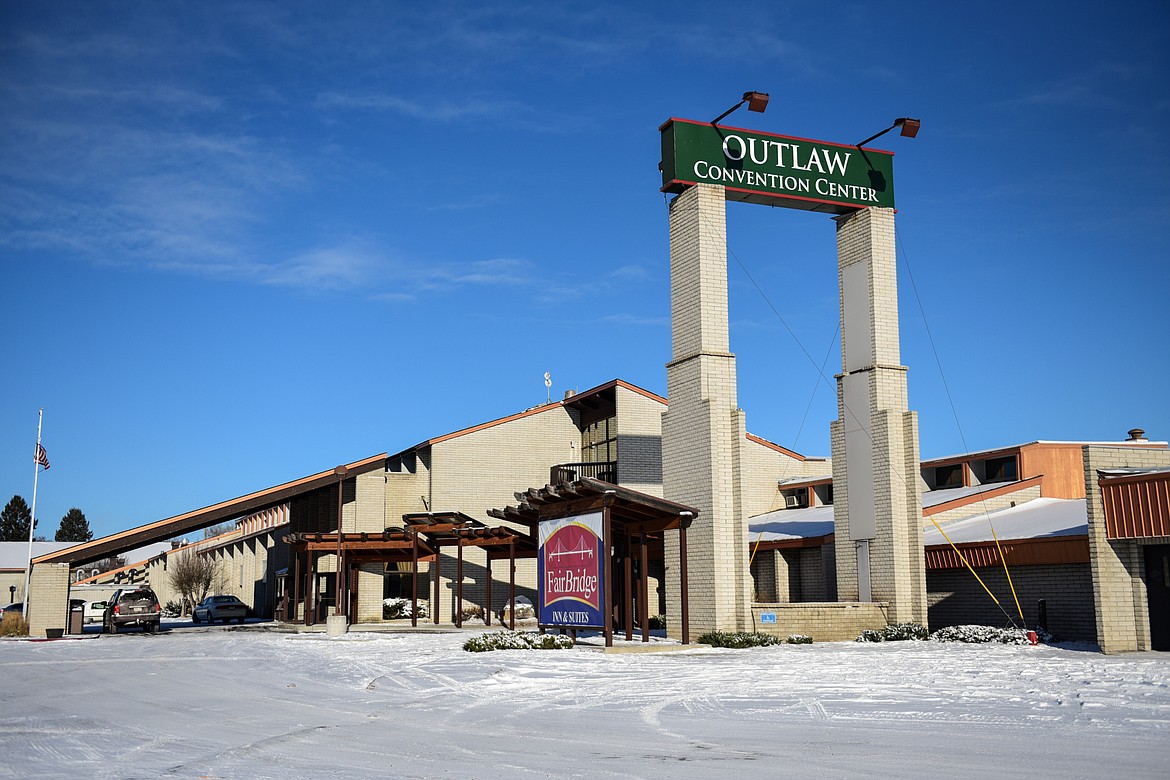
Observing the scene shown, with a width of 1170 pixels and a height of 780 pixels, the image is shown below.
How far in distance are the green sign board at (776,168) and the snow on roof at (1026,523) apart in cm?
974

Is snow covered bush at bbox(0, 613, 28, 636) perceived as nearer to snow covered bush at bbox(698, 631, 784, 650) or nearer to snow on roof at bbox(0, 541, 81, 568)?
snow covered bush at bbox(698, 631, 784, 650)

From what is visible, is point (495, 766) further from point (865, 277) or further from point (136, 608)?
point (136, 608)

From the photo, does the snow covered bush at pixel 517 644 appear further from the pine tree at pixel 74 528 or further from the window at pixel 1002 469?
the pine tree at pixel 74 528

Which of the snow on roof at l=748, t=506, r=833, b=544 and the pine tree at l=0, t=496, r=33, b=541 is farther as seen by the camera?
the pine tree at l=0, t=496, r=33, b=541

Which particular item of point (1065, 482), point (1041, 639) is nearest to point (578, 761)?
point (1041, 639)

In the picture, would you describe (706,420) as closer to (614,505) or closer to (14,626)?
(614,505)

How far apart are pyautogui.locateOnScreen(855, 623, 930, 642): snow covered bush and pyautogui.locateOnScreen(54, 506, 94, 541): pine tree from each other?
124758mm

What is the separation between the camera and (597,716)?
44.1 ft

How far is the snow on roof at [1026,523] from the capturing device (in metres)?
27.7

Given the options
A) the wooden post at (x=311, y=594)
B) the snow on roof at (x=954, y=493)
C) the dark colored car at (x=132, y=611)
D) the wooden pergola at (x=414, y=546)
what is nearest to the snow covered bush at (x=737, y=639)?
the snow on roof at (x=954, y=493)

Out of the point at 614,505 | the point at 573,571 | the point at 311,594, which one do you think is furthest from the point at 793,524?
the point at 311,594

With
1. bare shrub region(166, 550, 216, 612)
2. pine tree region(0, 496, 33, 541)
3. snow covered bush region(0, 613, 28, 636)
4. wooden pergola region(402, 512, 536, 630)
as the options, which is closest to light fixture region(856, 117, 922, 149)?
wooden pergola region(402, 512, 536, 630)

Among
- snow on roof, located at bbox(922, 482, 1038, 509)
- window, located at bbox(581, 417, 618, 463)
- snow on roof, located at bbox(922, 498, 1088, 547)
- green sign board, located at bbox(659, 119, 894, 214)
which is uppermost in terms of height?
green sign board, located at bbox(659, 119, 894, 214)

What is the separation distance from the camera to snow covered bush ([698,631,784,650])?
2609 centimetres
